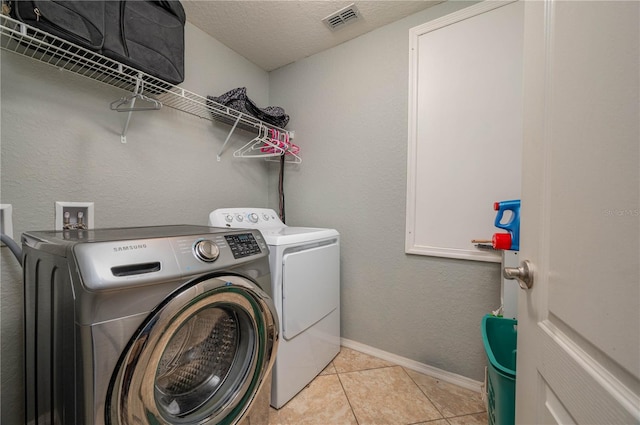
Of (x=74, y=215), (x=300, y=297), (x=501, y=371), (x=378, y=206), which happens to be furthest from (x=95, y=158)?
(x=501, y=371)

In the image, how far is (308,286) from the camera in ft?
4.84

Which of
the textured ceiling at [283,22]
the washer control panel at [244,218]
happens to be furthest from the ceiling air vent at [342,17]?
the washer control panel at [244,218]

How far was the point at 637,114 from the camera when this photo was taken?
316 mm

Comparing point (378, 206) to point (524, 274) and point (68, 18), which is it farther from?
point (68, 18)

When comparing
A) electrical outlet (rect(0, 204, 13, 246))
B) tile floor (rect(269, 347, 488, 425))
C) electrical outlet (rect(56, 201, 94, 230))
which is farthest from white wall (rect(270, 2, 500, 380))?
electrical outlet (rect(0, 204, 13, 246))

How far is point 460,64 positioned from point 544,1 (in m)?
1.05

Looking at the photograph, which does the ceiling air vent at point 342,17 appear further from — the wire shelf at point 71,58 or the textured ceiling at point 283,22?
the wire shelf at point 71,58

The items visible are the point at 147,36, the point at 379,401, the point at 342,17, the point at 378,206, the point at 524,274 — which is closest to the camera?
the point at 524,274

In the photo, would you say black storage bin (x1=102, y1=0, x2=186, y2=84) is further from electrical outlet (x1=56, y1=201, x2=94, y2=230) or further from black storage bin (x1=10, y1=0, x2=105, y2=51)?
electrical outlet (x1=56, y1=201, x2=94, y2=230)

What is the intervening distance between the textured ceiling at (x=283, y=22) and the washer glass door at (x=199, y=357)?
169 centimetres

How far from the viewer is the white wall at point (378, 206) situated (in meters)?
1.55

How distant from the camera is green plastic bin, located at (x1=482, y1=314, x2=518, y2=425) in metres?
0.83

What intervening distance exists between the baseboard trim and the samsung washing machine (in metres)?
0.97

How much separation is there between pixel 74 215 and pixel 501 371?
1.92 meters
